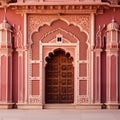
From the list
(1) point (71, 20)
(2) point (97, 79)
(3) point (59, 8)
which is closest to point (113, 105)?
(2) point (97, 79)

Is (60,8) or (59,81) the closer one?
(60,8)

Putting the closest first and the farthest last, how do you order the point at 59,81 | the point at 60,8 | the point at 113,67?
1. the point at 60,8
2. the point at 113,67
3. the point at 59,81

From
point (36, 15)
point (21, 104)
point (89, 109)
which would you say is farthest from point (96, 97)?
point (36, 15)

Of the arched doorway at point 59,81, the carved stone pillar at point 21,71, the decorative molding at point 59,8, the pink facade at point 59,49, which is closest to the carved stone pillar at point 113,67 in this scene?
the pink facade at point 59,49

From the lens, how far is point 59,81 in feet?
42.8

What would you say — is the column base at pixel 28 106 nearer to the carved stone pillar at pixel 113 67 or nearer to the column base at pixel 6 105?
the column base at pixel 6 105

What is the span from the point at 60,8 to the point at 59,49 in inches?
50.0

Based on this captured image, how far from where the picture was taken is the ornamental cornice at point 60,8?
12.4 m

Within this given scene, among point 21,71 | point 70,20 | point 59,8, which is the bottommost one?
point 21,71

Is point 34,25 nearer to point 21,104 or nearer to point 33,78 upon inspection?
point 33,78

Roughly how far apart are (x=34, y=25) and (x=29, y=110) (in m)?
2.58

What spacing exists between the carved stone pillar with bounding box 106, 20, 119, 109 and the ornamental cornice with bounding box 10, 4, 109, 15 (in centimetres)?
69

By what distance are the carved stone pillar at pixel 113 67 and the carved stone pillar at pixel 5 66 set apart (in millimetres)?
2950

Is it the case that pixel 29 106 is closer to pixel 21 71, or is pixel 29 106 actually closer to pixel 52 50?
pixel 21 71
